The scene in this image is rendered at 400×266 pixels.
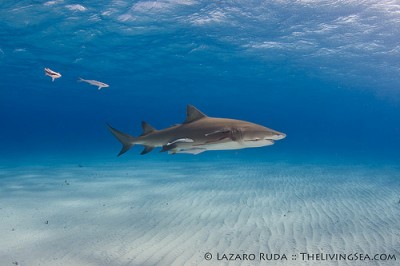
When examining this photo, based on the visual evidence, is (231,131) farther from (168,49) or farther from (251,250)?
(168,49)

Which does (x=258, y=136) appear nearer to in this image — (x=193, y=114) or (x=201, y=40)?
(x=193, y=114)

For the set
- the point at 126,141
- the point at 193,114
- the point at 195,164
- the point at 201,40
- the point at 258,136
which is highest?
the point at 201,40

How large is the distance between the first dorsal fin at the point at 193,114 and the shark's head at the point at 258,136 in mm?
1132

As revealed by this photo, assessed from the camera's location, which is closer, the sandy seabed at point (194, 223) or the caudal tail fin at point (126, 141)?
the sandy seabed at point (194, 223)

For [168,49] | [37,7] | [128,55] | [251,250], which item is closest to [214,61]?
[168,49]

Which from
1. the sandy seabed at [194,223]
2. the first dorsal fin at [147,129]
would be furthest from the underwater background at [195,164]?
the first dorsal fin at [147,129]

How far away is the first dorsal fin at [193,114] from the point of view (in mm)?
5325

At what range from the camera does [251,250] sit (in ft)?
18.0

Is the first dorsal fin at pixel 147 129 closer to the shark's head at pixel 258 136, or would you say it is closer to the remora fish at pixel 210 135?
the remora fish at pixel 210 135

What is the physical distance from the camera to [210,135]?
4562 mm

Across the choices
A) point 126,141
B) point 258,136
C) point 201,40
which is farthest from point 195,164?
point 258,136

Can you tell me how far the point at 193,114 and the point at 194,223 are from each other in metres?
2.97

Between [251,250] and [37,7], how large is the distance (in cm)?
1809

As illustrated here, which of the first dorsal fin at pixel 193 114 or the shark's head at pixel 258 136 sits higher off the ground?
the first dorsal fin at pixel 193 114
